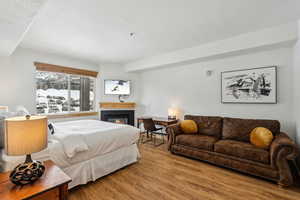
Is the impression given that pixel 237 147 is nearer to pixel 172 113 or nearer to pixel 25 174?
pixel 172 113

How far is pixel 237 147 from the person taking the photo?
2455mm

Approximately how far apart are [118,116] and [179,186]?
3416 mm

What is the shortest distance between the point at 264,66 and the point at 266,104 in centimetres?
82

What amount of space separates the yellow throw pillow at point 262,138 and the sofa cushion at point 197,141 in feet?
2.15

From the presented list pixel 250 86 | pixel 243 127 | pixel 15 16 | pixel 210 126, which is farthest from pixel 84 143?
pixel 250 86

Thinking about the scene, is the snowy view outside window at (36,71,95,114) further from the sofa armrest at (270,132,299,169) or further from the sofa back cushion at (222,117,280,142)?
the sofa armrest at (270,132,299,169)

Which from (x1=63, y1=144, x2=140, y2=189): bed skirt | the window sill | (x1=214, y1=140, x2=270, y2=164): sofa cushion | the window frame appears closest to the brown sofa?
(x1=214, y1=140, x2=270, y2=164): sofa cushion

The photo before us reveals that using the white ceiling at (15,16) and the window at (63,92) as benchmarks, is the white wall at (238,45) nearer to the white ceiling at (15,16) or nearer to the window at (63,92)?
the window at (63,92)

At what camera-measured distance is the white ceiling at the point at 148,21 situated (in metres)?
1.95

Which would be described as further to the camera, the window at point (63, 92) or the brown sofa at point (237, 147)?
the window at point (63, 92)

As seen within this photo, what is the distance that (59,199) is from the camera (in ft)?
3.84

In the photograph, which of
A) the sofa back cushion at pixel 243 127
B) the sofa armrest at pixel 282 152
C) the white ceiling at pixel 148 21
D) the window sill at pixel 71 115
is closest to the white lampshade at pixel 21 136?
the white ceiling at pixel 148 21

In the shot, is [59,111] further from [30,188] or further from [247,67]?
[247,67]

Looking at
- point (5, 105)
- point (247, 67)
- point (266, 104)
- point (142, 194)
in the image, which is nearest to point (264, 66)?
point (247, 67)
